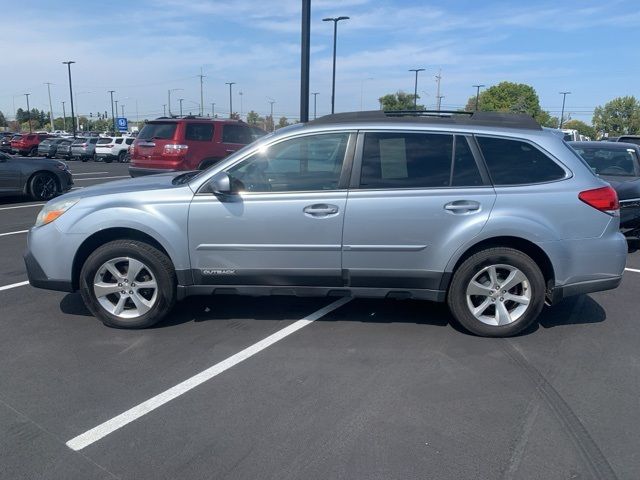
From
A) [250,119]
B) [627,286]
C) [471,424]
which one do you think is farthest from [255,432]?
[250,119]

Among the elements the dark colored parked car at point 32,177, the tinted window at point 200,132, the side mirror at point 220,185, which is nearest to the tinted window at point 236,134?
the tinted window at point 200,132

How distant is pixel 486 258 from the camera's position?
14.8 feet

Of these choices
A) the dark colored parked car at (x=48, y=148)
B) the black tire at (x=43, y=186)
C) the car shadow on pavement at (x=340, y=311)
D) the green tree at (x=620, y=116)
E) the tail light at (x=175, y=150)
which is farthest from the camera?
the green tree at (x=620, y=116)

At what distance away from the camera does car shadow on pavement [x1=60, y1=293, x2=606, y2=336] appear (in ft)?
16.6

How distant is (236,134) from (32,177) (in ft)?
15.9

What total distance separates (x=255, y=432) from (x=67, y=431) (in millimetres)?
1085

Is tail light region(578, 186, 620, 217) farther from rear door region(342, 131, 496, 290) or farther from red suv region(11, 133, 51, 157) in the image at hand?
red suv region(11, 133, 51, 157)

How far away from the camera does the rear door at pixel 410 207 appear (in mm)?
4469

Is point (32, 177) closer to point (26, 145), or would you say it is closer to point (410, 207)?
point (410, 207)

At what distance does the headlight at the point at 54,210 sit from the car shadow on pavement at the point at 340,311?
3.05ft

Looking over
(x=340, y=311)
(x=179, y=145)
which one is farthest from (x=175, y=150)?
(x=340, y=311)

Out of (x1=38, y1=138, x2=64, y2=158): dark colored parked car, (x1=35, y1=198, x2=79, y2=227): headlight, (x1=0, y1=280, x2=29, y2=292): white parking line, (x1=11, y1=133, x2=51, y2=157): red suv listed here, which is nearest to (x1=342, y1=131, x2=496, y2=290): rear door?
(x1=35, y1=198, x2=79, y2=227): headlight

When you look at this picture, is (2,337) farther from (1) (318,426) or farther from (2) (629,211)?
(2) (629,211)

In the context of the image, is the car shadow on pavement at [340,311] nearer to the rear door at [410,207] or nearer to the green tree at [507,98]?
the rear door at [410,207]
